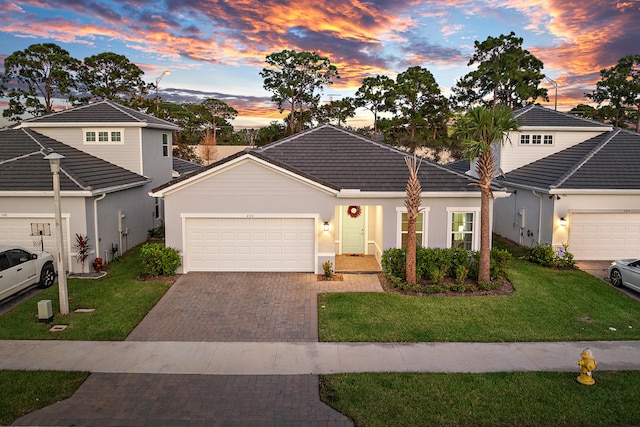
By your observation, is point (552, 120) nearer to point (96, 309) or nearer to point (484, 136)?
point (484, 136)

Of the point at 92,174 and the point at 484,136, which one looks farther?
the point at 92,174

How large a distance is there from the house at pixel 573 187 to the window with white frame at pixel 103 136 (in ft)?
52.7

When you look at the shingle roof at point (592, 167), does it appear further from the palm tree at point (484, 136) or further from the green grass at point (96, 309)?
the green grass at point (96, 309)

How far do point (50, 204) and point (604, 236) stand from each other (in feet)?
64.0

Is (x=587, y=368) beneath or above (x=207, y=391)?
above

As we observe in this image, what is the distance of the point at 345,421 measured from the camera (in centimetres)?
749

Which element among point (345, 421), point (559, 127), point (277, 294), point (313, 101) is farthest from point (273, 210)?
point (313, 101)

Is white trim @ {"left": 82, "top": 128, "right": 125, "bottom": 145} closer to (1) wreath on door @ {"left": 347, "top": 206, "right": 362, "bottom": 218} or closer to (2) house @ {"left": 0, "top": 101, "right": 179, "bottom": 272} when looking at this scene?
(2) house @ {"left": 0, "top": 101, "right": 179, "bottom": 272}

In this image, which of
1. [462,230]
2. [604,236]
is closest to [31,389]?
[462,230]

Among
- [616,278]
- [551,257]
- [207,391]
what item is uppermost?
[551,257]

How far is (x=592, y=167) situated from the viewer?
1862 cm

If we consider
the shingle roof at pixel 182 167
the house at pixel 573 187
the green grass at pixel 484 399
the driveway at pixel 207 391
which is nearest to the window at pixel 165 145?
the shingle roof at pixel 182 167

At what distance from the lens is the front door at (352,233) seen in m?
18.4

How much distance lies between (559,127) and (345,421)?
19155 mm
